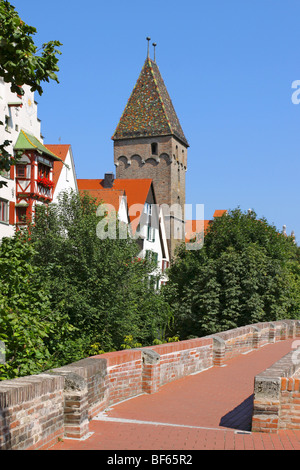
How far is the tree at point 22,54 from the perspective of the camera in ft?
23.1

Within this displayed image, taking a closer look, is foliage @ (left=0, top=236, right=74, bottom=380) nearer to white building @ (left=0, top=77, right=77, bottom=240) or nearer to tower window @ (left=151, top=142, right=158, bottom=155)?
white building @ (left=0, top=77, right=77, bottom=240)

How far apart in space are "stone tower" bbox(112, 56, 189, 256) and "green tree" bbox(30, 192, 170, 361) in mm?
42267

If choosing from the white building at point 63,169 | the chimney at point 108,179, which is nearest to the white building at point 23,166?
the white building at point 63,169

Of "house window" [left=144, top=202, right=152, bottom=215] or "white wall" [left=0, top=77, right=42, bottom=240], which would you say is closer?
"white wall" [left=0, top=77, right=42, bottom=240]

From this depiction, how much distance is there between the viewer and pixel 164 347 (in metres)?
13.2

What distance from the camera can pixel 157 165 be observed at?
71.4 meters

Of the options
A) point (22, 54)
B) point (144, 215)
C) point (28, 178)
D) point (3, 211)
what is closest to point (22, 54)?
point (22, 54)

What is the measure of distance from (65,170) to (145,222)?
35.3ft

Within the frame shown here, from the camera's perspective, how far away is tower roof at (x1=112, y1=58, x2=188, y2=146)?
232 feet

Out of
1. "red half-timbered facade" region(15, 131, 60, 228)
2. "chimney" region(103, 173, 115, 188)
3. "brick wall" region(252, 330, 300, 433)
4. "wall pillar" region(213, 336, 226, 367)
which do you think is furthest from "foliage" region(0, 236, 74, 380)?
"chimney" region(103, 173, 115, 188)

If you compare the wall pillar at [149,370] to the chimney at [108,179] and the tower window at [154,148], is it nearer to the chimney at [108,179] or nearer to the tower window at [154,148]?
the chimney at [108,179]

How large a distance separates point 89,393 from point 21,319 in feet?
7.46

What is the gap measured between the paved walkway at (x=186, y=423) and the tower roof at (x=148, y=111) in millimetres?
58662
